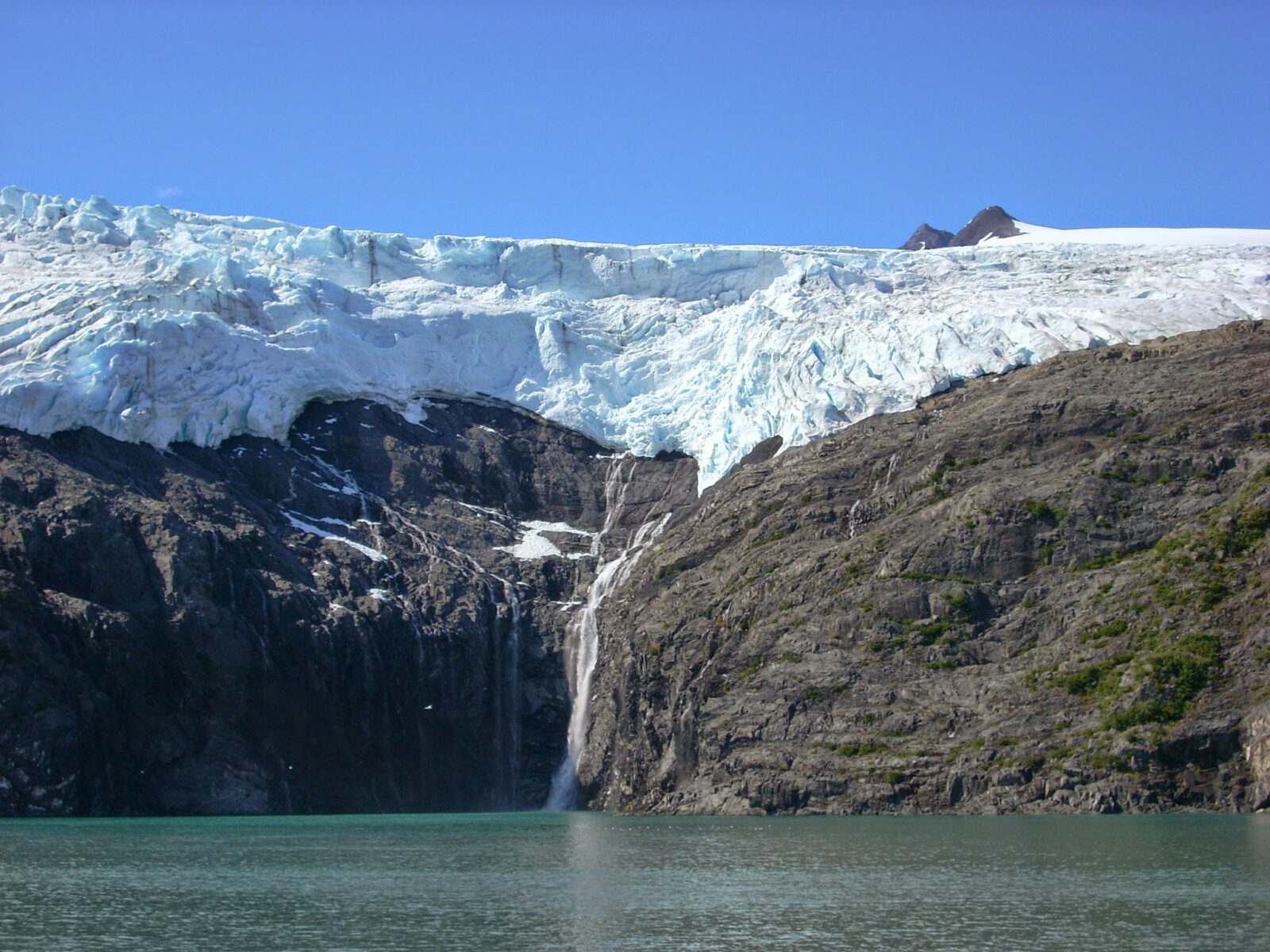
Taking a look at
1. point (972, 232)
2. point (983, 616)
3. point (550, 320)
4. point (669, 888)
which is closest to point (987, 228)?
point (972, 232)

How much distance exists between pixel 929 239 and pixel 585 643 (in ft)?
294

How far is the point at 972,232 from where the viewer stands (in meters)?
168

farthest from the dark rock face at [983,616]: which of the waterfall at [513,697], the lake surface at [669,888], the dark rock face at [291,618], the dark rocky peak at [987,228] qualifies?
the dark rocky peak at [987,228]

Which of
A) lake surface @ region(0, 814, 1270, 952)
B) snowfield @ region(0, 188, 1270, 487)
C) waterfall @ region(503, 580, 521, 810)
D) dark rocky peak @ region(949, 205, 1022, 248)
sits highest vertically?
dark rocky peak @ region(949, 205, 1022, 248)

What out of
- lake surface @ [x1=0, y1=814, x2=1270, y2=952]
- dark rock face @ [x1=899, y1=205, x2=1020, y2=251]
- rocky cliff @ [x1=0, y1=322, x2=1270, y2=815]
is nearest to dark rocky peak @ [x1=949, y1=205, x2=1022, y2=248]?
dark rock face @ [x1=899, y1=205, x2=1020, y2=251]

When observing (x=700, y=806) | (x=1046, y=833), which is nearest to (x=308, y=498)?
(x=700, y=806)

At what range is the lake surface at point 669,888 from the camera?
40.3 m

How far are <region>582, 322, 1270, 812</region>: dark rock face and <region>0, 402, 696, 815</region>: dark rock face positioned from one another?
8111 millimetres

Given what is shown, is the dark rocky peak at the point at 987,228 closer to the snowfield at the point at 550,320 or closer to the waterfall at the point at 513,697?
the snowfield at the point at 550,320

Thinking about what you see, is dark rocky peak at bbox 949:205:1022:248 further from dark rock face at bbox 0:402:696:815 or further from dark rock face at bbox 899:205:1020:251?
dark rock face at bbox 0:402:696:815

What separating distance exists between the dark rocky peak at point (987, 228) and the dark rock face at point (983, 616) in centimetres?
5588

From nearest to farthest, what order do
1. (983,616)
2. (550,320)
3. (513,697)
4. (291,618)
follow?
(983,616), (291,618), (513,697), (550,320)

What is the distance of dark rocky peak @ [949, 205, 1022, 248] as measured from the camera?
159375mm

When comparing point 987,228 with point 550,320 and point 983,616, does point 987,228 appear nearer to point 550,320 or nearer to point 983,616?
point 550,320
